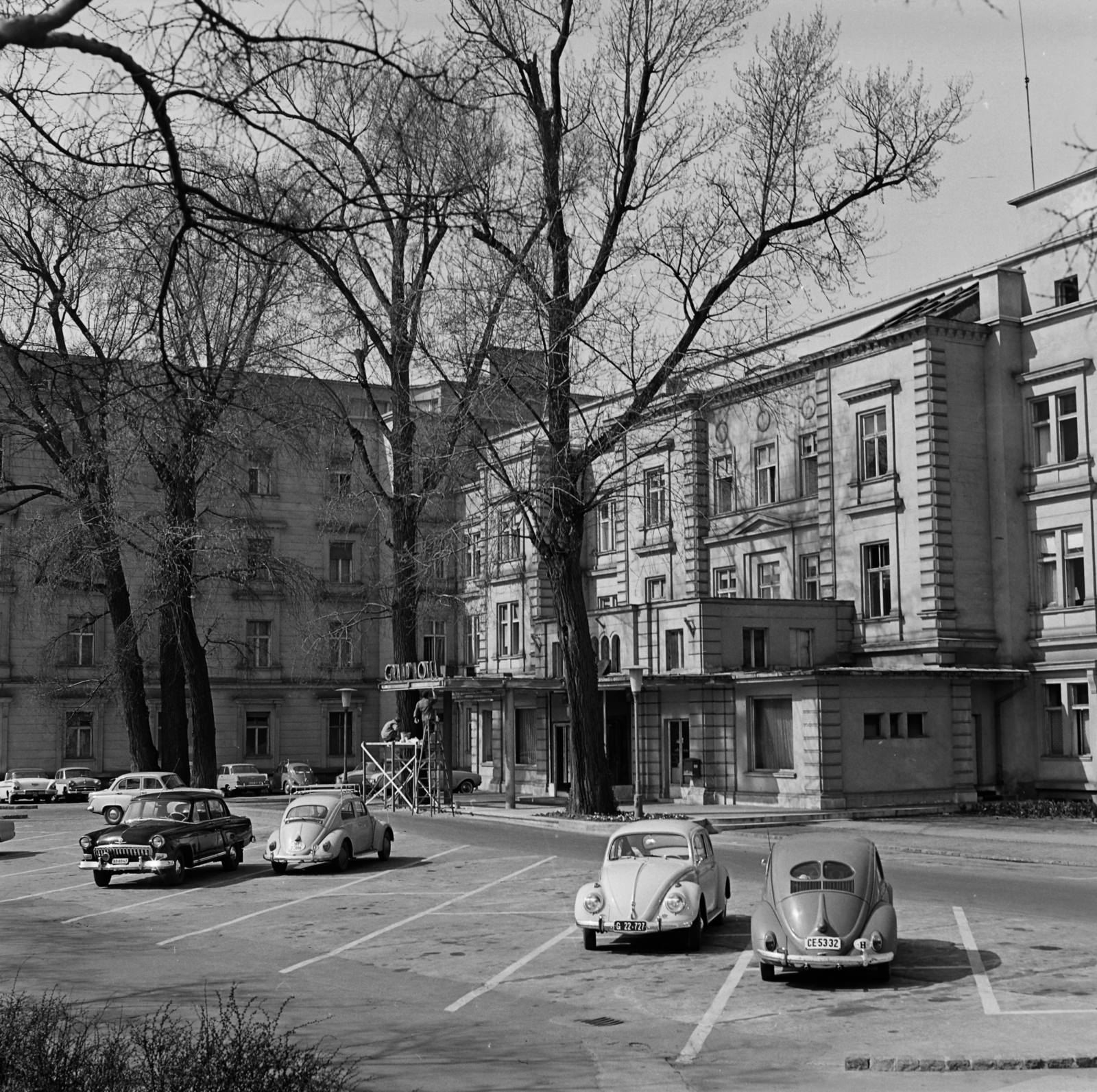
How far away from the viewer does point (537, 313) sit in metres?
34.0

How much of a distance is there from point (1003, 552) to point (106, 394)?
118 feet

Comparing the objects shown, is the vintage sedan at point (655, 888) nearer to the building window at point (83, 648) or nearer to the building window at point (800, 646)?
the building window at point (800, 646)

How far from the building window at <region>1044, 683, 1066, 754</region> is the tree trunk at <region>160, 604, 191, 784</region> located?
86.4ft

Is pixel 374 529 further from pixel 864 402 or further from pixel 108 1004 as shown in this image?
pixel 108 1004

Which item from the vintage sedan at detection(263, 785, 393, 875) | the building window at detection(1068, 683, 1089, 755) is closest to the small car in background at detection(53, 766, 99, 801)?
the vintage sedan at detection(263, 785, 393, 875)

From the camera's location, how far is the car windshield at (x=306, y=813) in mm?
27328

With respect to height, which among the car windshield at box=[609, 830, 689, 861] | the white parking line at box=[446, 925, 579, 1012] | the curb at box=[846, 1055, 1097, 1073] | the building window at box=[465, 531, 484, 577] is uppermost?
the building window at box=[465, 531, 484, 577]

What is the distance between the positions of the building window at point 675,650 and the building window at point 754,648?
204 centimetres

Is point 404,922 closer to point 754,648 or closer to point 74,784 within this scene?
point 754,648

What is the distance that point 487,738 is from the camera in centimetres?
5975

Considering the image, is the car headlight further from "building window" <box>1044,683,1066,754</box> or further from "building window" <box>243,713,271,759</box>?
"building window" <box>243,713,271,759</box>

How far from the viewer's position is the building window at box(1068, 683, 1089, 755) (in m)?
39.8

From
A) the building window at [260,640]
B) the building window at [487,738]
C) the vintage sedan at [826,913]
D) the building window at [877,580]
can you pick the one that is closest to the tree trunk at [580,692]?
the building window at [877,580]

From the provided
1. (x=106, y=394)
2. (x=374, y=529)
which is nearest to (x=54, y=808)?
(x=374, y=529)
